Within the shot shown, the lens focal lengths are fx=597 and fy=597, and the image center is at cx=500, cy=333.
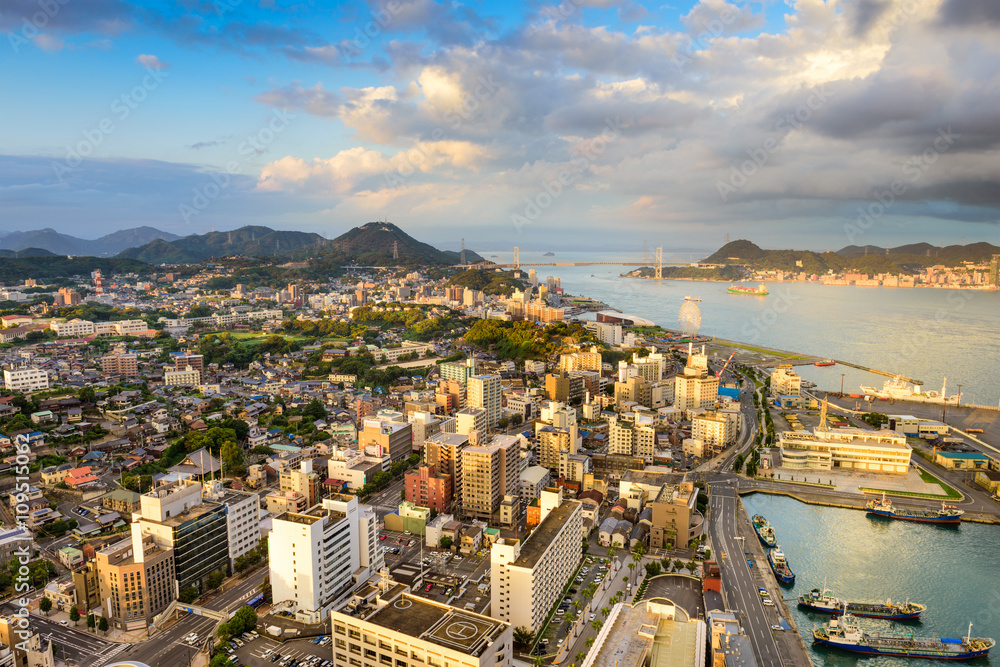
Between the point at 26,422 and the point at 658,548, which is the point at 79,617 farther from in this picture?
the point at 26,422

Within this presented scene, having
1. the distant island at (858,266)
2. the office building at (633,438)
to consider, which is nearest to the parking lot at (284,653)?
the office building at (633,438)

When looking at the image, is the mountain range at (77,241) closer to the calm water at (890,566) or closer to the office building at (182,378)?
the office building at (182,378)

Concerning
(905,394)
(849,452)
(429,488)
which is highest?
(429,488)

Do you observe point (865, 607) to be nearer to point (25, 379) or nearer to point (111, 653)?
point (111, 653)

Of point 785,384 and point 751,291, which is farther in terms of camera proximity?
point 751,291

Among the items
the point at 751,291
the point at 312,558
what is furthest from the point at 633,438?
the point at 751,291

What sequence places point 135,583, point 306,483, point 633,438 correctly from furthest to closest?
1. point 633,438
2. point 306,483
3. point 135,583

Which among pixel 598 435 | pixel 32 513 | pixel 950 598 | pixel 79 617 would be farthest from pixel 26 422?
pixel 950 598
